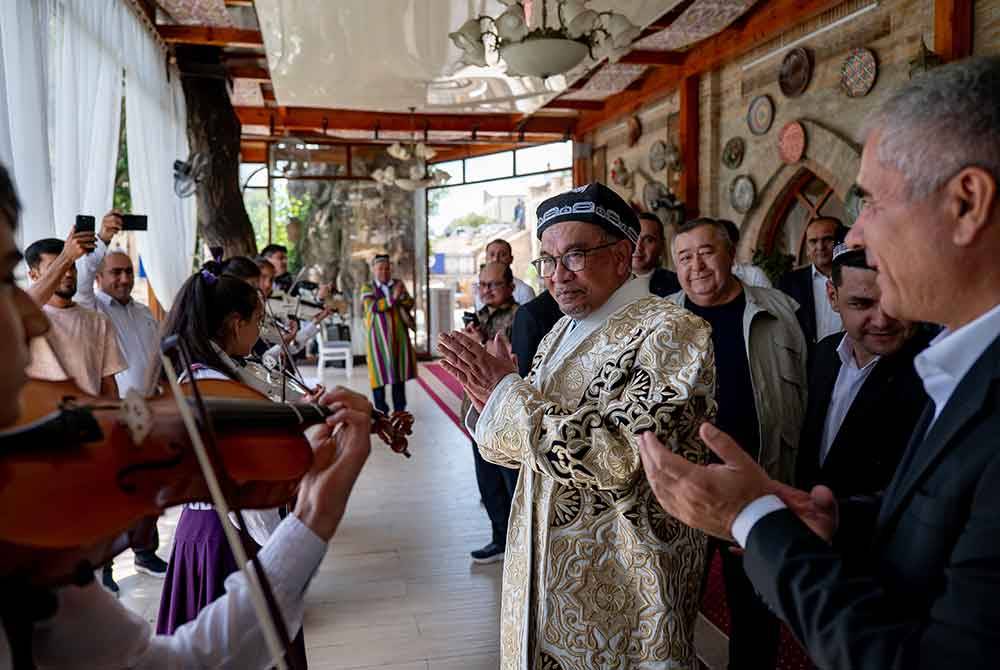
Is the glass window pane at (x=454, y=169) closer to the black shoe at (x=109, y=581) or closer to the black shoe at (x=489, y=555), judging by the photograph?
the black shoe at (x=489, y=555)

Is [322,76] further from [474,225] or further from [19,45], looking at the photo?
[474,225]

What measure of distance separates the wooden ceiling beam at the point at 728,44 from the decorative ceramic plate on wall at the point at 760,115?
1.68 ft

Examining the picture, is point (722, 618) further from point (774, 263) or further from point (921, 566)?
point (774, 263)

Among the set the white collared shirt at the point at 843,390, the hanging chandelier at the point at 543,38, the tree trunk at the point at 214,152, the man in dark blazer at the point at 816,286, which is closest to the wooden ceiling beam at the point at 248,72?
the tree trunk at the point at 214,152

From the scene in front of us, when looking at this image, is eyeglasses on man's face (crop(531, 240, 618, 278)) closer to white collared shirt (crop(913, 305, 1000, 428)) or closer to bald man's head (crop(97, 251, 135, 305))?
white collared shirt (crop(913, 305, 1000, 428))

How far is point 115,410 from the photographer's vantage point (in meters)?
0.80

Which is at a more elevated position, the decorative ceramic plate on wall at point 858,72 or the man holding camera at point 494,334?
the decorative ceramic plate on wall at point 858,72

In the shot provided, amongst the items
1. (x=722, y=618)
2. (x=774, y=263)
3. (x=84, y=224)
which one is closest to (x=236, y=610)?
(x=84, y=224)

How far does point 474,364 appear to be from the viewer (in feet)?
→ 5.10

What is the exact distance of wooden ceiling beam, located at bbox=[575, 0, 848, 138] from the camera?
18.9 ft

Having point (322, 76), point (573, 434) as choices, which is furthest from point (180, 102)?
point (573, 434)

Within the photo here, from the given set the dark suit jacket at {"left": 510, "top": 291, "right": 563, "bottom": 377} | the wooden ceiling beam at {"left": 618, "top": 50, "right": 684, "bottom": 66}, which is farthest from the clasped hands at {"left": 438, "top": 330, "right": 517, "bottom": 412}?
the wooden ceiling beam at {"left": 618, "top": 50, "right": 684, "bottom": 66}

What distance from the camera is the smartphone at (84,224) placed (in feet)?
8.98

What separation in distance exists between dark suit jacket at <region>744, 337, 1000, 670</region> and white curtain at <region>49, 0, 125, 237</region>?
12.2ft
